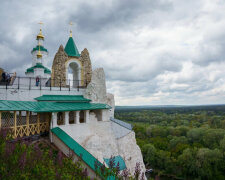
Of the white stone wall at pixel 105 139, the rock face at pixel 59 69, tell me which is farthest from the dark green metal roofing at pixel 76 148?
the rock face at pixel 59 69

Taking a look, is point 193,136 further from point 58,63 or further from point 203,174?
point 58,63

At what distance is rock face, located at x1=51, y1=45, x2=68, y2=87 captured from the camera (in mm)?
15438

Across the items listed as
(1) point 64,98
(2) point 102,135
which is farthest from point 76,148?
(1) point 64,98

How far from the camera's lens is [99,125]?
13773 mm

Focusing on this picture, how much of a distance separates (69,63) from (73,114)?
182 inches

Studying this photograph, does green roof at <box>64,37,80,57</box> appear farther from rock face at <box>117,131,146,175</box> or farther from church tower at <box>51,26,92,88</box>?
rock face at <box>117,131,146,175</box>

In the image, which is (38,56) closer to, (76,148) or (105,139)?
(105,139)

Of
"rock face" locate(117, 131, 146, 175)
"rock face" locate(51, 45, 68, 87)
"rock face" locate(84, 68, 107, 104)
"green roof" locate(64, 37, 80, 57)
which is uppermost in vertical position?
"green roof" locate(64, 37, 80, 57)

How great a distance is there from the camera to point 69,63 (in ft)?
53.0

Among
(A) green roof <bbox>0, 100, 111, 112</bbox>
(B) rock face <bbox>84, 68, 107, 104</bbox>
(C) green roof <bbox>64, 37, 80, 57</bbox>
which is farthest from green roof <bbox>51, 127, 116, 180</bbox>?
(C) green roof <bbox>64, 37, 80, 57</bbox>

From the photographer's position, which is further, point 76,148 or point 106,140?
point 106,140

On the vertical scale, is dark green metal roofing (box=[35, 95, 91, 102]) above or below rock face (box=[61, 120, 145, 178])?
above

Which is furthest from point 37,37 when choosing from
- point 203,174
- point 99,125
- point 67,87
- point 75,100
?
point 203,174

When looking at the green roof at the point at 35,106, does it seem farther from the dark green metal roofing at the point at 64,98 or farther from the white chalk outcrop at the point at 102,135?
the white chalk outcrop at the point at 102,135
